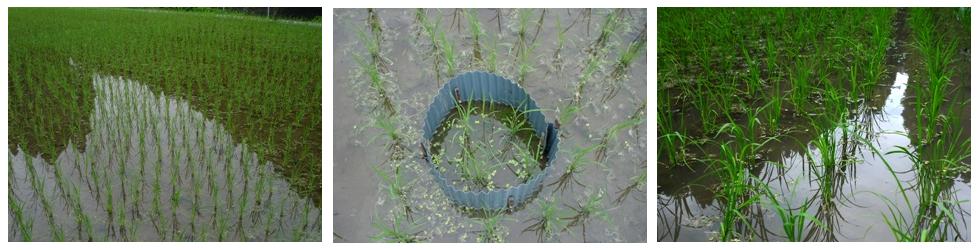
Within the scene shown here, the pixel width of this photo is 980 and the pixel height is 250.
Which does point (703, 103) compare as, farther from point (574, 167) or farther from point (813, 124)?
point (574, 167)

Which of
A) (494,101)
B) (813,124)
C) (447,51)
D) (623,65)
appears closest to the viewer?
(813,124)

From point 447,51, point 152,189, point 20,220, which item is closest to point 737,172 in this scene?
point 447,51

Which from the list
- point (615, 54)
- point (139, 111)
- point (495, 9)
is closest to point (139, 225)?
point (139, 111)

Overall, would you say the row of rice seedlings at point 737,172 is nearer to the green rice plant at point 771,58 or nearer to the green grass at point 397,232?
the green rice plant at point 771,58

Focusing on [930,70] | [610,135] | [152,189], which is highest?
[930,70]

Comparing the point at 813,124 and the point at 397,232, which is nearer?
the point at 397,232

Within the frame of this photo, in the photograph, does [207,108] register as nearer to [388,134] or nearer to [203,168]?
[203,168]

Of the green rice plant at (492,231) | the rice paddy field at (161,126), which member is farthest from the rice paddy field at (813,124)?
the rice paddy field at (161,126)
